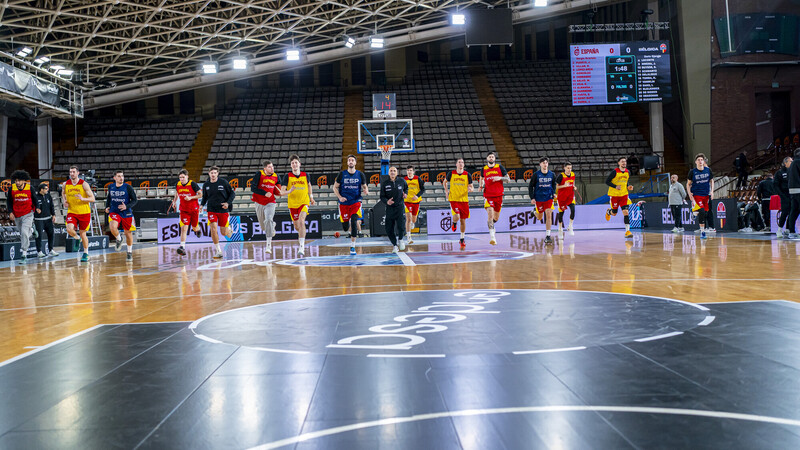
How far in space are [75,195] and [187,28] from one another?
15992 mm

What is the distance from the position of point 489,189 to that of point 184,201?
707cm

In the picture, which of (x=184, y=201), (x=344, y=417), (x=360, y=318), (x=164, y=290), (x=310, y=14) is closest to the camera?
(x=344, y=417)

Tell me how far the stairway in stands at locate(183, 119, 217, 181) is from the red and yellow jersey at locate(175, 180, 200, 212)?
55.6 feet

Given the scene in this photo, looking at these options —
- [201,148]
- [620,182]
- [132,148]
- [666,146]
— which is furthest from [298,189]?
[666,146]

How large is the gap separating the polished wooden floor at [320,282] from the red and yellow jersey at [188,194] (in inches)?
107

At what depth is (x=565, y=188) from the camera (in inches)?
602

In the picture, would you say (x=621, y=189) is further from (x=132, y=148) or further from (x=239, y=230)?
(x=132, y=148)

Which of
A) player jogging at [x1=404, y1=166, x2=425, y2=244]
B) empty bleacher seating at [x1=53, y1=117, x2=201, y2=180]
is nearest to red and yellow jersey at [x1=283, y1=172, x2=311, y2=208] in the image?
player jogging at [x1=404, y1=166, x2=425, y2=244]

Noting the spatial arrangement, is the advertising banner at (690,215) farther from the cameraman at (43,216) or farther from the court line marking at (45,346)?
the cameraman at (43,216)

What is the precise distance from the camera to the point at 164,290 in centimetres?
679

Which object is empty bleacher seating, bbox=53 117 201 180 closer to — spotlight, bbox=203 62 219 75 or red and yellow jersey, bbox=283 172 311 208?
spotlight, bbox=203 62 219 75

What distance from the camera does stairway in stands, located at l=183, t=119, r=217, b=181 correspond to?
30000mm

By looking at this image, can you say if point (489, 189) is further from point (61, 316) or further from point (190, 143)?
point (190, 143)

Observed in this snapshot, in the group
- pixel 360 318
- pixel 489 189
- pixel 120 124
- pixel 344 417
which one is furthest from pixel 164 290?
pixel 120 124
